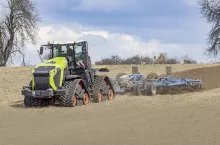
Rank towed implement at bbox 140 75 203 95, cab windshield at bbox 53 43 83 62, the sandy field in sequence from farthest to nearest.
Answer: towed implement at bbox 140 75 203 95 < cab windshield at bbox 53 43 83 62 < the sandy field

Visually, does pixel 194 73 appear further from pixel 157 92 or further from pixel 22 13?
pixel 22 13

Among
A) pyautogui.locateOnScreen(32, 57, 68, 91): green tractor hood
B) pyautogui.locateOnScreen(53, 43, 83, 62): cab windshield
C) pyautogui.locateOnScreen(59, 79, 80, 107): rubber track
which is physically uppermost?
pyautogui.locateOnScreen(53, 43, 83, 62): cab windshield

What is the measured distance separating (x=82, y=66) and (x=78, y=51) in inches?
25.8

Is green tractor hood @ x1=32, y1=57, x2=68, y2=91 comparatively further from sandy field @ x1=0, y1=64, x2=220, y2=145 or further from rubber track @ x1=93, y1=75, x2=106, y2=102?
rubber track @ x1=93, y1=75, x2=106, y2=102

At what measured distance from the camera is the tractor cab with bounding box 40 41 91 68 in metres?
16.9

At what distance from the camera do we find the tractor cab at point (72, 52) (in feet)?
55.6

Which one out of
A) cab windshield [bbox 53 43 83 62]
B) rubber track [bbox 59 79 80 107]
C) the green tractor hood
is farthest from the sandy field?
cab windshield [bbox 53 43 83 62]

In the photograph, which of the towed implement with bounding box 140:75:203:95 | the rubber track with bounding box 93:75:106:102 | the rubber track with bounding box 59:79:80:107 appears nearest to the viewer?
the rubber track with bounding box 59:79:80:107

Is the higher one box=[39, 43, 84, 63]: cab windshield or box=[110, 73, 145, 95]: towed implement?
box=[39, 43, 84, 63]: cab windshield

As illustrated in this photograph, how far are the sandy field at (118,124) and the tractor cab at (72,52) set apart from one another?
6.64ft

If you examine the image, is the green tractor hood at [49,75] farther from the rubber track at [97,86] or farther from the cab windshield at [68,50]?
the rubber track at [97,86]

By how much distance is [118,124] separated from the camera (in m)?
11.0

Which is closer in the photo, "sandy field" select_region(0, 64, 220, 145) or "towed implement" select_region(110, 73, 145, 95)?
"sandy field" select_region(0, 64, 220, 145)

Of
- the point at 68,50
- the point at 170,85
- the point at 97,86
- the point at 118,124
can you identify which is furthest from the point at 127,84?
the point at 118,124
